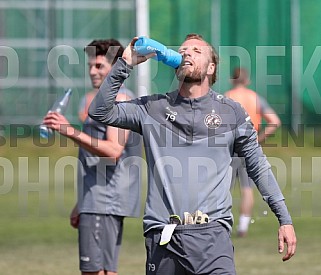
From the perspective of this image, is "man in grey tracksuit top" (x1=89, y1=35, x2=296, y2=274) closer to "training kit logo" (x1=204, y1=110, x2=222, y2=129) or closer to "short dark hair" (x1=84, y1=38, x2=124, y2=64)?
"training kit logo" (x1=204, y1=110, x2=222, y2=129)

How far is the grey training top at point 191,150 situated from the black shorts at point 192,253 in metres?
0.10

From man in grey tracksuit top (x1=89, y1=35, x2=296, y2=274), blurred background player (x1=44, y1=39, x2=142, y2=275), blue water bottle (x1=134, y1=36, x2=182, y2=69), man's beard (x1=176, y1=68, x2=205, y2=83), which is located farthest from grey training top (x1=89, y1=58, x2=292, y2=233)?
blurred background player (x1=44, y1=39, x2=142, y2=275)

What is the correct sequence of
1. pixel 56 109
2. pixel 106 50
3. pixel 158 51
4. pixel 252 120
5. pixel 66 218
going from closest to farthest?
1. pixel 158 51
2. pixel 106 50
3. pixel 56 109
4. pixel 252 120
5. pixel 66 218

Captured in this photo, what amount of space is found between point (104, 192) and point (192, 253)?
1.93 m

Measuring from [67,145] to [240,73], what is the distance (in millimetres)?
9026

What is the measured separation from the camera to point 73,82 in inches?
1025

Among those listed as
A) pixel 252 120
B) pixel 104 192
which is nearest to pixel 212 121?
pixel 104 192

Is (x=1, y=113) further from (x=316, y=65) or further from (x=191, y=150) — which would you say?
(x=191, y=150)

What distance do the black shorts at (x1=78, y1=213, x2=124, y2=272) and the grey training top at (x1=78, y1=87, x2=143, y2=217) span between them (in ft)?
0.23

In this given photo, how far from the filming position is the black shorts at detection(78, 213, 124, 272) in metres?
7.67

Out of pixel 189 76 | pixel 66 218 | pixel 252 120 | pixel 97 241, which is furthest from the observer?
pixel 66 218

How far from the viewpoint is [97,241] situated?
7.68 metres

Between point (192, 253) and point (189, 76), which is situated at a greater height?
point (189, 76)

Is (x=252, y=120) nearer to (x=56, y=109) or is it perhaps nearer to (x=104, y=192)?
(x=56, y=109)
